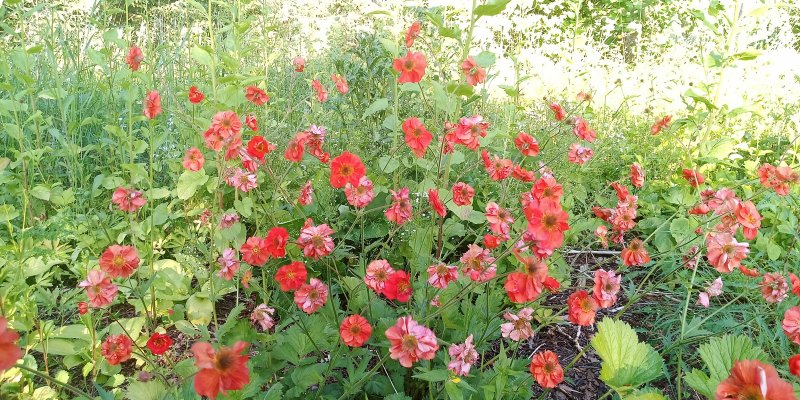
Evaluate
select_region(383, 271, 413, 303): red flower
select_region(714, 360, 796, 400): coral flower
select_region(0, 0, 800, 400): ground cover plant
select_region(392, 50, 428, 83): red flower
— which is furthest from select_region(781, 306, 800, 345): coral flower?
select_region(392, 50, 428, 83): red flower

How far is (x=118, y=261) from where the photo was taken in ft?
4.47

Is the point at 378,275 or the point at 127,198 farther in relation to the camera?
the point at 127,198

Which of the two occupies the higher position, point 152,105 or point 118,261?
point 152,105

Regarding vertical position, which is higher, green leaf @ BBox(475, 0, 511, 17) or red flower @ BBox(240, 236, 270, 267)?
green leaf @ BBox(475, 0, 511, 17)

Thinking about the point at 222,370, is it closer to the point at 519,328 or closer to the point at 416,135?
the point at 519,328

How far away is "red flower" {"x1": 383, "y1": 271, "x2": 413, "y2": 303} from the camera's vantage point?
4.34 feet

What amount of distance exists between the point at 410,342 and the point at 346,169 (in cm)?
53

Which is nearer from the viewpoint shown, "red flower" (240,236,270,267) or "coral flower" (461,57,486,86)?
"red flower" (240,236,270,267)

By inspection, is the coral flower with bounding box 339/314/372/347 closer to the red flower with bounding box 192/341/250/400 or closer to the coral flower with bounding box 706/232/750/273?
the red flower with bounding box 192/341/250/400

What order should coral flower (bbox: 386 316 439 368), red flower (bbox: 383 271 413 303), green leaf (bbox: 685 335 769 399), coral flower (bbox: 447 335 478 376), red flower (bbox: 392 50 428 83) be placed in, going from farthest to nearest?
red flower (bbox: 392 50 428 83)
red flower (bbox: 383 271 413 303)
coral flower (bbox: 447 335 478 376)
coral flower (bbox: 386 316 439 368)
green leaf (bbox: 685 335 769 399)

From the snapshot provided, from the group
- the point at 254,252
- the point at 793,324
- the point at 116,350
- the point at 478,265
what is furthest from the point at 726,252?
the point at 116,350

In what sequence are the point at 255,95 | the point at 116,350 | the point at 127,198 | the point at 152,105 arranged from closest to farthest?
the point at 116,350 < the point at 127,198 < the point at 152,105 < the point at 255,95

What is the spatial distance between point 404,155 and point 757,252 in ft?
5.68

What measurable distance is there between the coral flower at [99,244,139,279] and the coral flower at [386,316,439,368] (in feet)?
2.39
